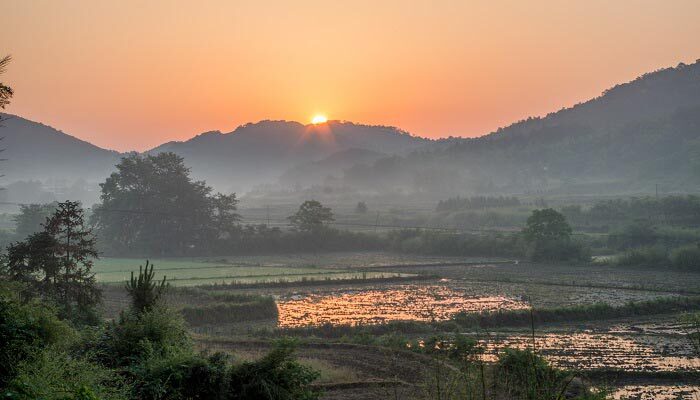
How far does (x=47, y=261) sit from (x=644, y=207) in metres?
65.6

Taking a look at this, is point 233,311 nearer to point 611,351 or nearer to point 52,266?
point 52,266

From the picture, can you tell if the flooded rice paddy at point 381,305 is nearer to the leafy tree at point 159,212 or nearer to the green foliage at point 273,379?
the green foliage at point 273,379

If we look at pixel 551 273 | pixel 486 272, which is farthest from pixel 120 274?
pixel 551 273

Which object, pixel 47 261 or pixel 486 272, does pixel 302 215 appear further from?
pixel 47 261

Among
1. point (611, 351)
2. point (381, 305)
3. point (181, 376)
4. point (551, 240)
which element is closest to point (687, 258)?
point (551, 240)

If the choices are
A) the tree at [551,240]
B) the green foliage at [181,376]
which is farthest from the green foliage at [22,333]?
the tree at [551,240]

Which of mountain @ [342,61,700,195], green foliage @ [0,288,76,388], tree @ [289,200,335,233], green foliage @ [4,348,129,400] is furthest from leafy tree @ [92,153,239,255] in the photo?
mountain @ [342,61,700,195]

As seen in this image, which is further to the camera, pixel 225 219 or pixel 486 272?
pixel 225 219

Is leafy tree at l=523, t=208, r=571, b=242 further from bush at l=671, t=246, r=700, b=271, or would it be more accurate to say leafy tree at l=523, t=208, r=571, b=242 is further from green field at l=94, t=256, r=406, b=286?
green field at l=94, t=256, r=406, b=286

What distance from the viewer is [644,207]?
240 feet

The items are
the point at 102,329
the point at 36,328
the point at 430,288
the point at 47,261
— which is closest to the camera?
the point at 36,328

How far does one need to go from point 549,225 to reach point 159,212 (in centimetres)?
3869

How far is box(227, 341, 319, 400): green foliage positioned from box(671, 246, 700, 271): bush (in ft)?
132

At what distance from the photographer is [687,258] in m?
45.5
